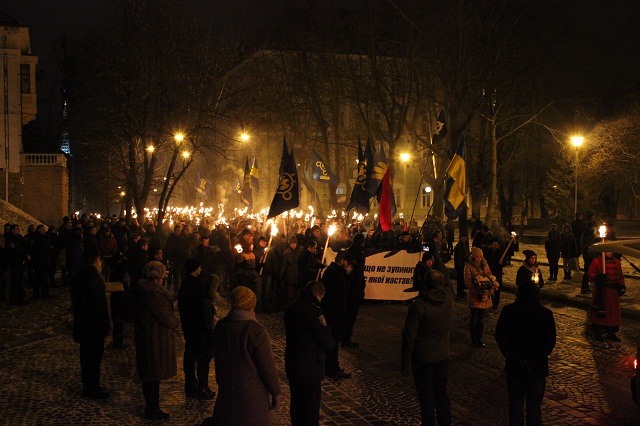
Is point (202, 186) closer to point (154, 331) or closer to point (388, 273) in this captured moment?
point (388, 273)

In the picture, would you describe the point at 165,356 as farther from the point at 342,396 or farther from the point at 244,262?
the point at 244,262

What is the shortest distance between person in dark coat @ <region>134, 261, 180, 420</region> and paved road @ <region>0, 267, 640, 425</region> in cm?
40

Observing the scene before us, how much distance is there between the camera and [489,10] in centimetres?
2859

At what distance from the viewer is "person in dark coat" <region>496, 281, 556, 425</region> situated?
6145 millimetres

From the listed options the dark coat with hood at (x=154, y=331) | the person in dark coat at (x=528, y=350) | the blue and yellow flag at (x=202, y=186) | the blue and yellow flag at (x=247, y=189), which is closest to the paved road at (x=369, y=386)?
the dark coat with hood at (x=154, y=331)

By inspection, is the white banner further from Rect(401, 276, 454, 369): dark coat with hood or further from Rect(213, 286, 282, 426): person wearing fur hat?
Rect(213, 286, 282, 426): person wearing fur hat

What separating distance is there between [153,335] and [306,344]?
1.99 m

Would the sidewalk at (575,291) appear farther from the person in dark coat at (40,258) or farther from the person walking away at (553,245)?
the person in dark coat at (40,258)

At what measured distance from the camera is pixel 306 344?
635 cm

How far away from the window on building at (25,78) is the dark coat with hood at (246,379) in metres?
42.4

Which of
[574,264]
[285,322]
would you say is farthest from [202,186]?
[285,322]

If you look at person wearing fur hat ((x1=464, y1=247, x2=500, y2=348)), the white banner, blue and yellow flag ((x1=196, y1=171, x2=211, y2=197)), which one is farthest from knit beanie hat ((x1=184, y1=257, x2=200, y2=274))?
blue and yellow flag ((x1=196, y1=171, x2=211, y2=197))

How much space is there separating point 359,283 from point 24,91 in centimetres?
3776

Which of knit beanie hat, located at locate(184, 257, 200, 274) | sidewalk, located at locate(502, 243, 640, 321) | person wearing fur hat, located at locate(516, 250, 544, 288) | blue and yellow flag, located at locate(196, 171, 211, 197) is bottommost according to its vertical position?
sidewalk, located at locate(502, 243, 640, 321)
